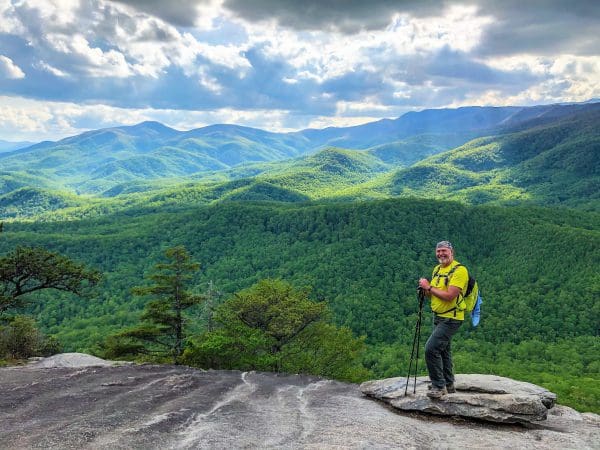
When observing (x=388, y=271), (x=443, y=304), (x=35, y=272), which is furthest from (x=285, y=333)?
(x=388, y=271)

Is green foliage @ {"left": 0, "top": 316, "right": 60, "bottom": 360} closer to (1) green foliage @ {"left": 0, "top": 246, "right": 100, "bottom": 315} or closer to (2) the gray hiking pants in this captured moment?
(1) green foliage @ {"left": 0, "top": 246, "right": 100, "bottom": 315}

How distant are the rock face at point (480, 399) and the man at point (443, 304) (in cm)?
45

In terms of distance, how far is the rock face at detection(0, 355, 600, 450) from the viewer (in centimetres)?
1070

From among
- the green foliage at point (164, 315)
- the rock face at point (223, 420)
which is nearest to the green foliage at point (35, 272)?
the green foliage at point (164, 315)

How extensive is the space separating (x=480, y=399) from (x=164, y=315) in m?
26.5

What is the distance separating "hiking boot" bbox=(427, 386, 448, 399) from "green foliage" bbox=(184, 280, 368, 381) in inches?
689

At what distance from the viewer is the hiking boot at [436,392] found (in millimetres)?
13242

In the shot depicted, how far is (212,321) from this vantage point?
117 ft

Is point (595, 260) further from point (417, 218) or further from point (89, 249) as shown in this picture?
point (89, 249)

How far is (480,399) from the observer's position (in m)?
13.0

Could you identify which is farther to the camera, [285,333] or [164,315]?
[285,333]

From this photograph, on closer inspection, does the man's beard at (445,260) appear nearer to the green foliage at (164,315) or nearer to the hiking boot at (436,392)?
the hiking boot at (436,392)

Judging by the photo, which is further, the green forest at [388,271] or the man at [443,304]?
the green forest at [388,271]

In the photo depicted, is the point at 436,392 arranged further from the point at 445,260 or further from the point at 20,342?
the point at 20,342
